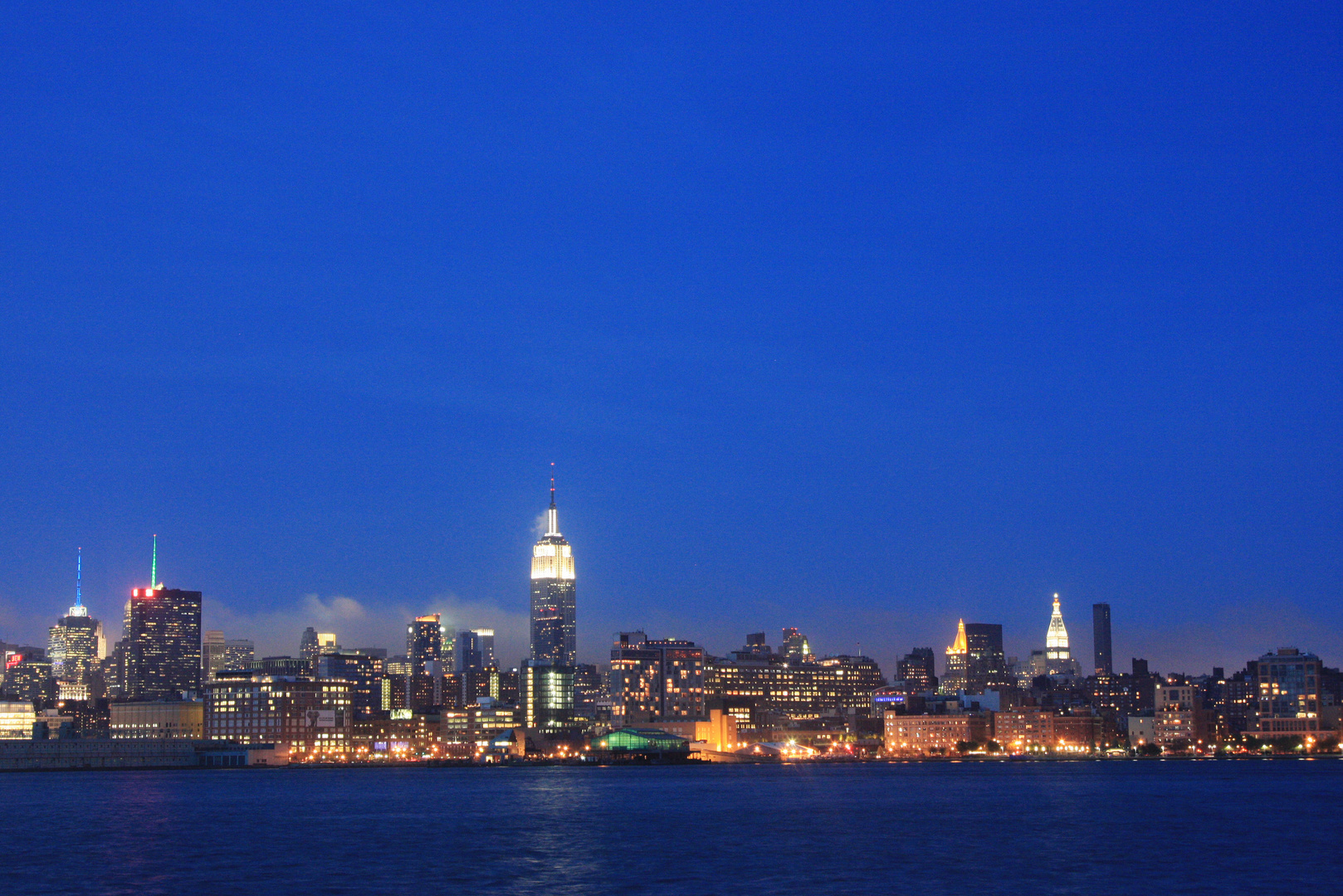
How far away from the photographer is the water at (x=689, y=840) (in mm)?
62938

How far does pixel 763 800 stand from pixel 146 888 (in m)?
66.7

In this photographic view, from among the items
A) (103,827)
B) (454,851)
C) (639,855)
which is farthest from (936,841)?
(103,827)

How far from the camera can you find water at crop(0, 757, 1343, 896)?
206ft

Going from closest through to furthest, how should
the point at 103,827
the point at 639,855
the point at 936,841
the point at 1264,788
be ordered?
the point at 639,855 → the point at 936,841 → the point at 103,827 → the point at 1264,788

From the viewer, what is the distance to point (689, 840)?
8225cm

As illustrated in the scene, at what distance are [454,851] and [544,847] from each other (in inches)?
197

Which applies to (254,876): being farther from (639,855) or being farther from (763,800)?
(763,800)

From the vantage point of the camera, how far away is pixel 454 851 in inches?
3002

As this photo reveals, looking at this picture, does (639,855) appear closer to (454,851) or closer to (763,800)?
(454,851)

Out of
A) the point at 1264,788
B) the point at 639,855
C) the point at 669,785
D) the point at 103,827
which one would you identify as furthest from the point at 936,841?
the point at 669,785

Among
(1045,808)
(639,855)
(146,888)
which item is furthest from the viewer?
(1045,808)

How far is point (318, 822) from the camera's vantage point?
99.4 meters

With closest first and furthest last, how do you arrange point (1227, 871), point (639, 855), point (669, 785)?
point (1227, 871) < point (639, 855) < point (669, 785)

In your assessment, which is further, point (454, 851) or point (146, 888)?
point (454, 851)
